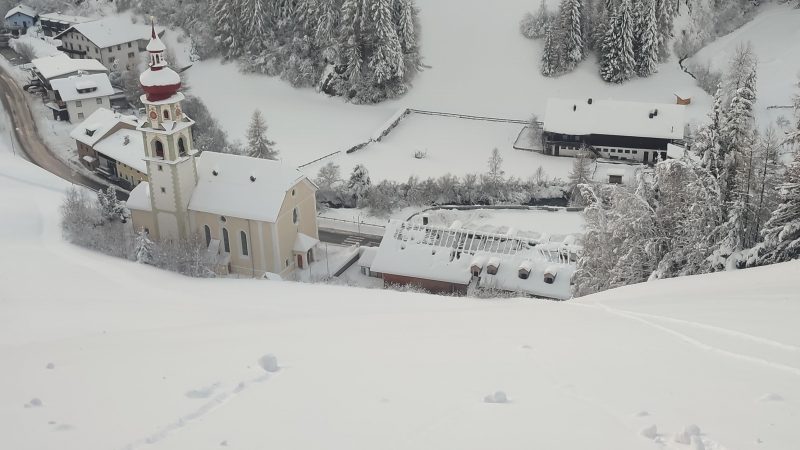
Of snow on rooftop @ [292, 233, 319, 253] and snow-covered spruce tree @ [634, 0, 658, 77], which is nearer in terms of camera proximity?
snow on rooftop @ [292, 233, 319, 253]

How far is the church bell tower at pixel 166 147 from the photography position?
3406cm

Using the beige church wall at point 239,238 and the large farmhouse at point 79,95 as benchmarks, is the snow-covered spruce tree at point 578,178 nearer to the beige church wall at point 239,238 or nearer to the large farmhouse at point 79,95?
the beige church wall at point 239,238

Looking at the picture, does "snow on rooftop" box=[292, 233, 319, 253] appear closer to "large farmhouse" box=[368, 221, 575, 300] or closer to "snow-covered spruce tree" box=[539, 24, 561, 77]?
"large farmhouse" box=[368, 221, 575, 300]

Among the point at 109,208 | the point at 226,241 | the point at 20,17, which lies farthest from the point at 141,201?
the point at 20,17

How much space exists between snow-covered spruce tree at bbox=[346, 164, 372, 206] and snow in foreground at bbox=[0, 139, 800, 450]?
2734cm

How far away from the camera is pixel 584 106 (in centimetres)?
5191

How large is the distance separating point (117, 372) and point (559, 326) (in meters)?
7.11

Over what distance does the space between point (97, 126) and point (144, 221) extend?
16584 mm

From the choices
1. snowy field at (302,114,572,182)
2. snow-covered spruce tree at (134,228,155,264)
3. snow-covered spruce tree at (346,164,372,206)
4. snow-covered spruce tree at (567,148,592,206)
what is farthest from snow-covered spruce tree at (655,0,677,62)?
snow-covered spruce tree at (134,228,155,264)

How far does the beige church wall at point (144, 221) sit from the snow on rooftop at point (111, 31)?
3490 centimetres

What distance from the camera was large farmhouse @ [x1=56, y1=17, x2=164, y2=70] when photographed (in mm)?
67188

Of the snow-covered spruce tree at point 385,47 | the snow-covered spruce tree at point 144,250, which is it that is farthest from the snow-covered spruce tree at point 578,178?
the snow-covered spruce tree at point 144,250

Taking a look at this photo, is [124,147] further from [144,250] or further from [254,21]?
[254,21]

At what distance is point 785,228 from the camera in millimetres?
20609
